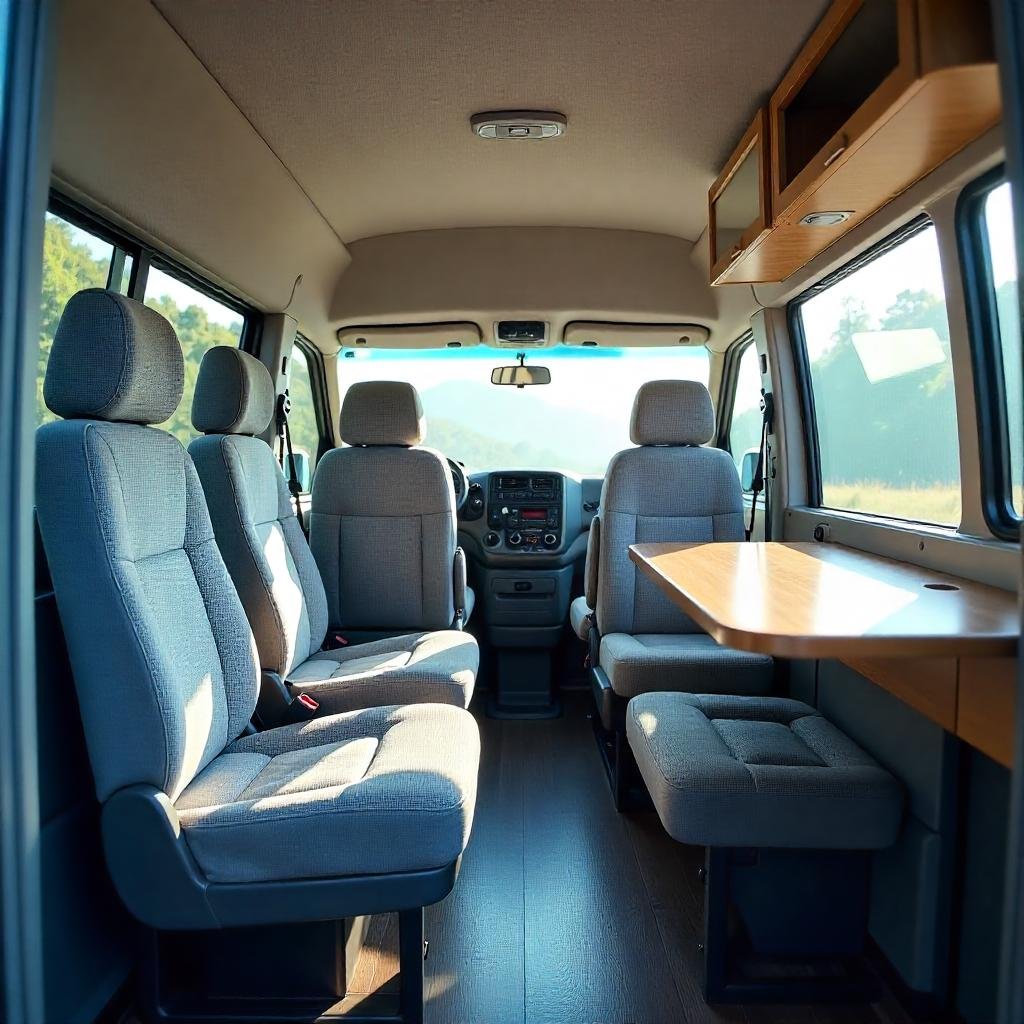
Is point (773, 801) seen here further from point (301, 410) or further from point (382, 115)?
point (301, 410)

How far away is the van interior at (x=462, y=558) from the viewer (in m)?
1.60

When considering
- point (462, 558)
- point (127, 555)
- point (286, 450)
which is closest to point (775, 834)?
point (127, 555)

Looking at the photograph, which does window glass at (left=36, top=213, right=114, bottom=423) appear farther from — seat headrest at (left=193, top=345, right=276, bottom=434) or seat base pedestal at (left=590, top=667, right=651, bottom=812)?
seat base pedestal at (left=590, top=667, right=651, bottom=812)

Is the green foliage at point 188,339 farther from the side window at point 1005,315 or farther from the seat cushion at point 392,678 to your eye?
the side window at point 1005,315

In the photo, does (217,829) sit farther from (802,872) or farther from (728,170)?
(728,170)

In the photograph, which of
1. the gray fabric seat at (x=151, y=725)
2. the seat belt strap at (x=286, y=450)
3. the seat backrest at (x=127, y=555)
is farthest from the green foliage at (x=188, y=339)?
the gray fabric seat at (x=151, y=725)

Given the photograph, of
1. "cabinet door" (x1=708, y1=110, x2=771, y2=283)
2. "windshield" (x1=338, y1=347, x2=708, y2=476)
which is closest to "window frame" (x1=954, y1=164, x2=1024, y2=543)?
"cabinet door" (x1=708, y1=110, x2=771, y2=283)

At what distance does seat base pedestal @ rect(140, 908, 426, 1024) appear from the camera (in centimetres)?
179

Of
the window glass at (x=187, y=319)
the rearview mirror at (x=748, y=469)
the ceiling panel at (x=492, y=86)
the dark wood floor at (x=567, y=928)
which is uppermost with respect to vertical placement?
the ceiling panel at (x=492, y=86)

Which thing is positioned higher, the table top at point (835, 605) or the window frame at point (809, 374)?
the window frame at point (809, 374)

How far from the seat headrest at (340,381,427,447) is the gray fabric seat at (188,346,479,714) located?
502 millimetres

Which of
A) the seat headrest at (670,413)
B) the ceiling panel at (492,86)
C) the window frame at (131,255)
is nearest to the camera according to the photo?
the ceiling panel at (492,86)

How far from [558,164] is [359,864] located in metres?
2.63

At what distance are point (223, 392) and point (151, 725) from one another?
1.35m
